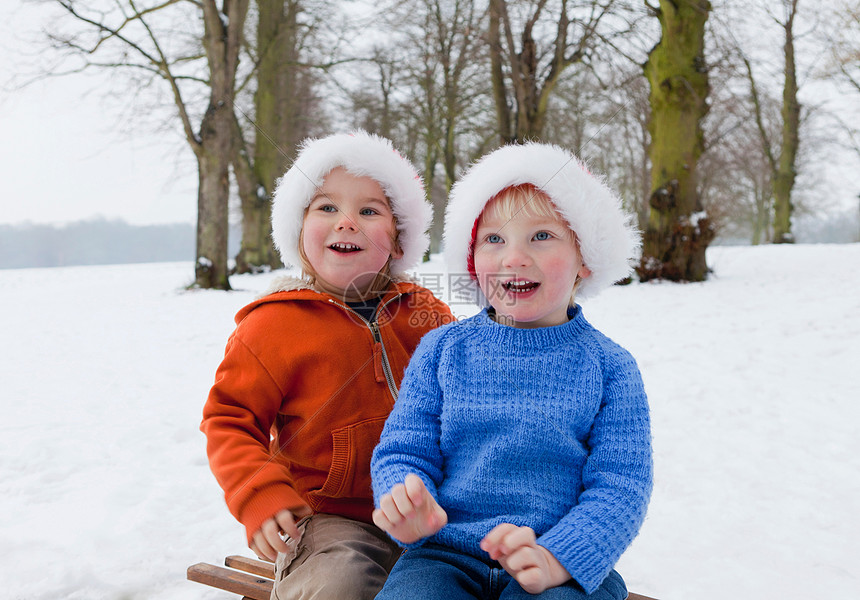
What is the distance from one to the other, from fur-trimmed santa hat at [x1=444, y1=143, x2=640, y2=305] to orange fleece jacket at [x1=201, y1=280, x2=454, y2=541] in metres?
0.40

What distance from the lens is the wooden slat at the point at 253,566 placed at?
1700 mm

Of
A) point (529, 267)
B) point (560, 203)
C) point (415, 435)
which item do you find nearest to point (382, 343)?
point (415, 435)

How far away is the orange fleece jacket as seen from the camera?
163 centimetres

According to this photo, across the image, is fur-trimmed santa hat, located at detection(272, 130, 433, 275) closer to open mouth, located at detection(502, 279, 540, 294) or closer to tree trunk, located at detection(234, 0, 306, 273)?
open mouth, located at detection(502, 279, 540, 294)

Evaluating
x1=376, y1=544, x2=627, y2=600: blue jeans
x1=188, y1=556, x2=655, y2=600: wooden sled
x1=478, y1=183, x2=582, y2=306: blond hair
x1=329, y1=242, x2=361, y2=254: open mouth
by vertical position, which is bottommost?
x1=188, y1=556, x2=655, y2=600: wooden sled

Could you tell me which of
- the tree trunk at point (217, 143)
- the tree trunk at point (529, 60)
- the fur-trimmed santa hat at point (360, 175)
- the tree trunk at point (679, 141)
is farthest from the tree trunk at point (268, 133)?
the fur-trimmed santa hat at point (360, 175)

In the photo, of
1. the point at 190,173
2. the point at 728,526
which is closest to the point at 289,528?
the point at 728,526

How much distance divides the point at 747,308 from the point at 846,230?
1582 inches

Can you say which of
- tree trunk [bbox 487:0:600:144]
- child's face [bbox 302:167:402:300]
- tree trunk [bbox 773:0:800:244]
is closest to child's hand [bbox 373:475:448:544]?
child's face [bbox 302:167:402:300]

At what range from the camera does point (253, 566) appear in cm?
173

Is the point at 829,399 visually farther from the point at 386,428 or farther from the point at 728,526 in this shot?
the point at 386,428

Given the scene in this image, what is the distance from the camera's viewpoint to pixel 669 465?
309cm

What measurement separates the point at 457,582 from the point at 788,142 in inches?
762

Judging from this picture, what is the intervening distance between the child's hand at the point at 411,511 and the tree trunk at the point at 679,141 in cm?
824
